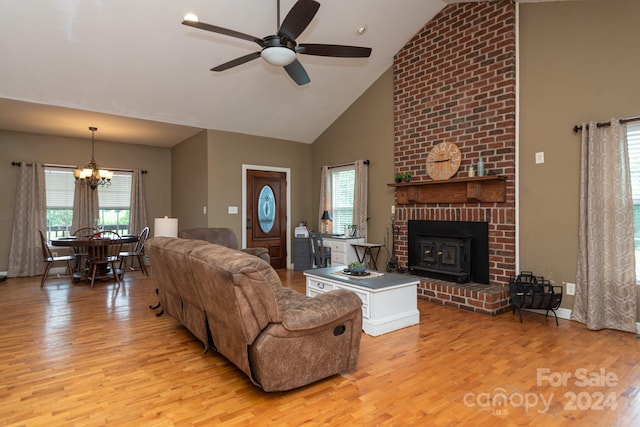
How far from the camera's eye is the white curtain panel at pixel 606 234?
3498 mm

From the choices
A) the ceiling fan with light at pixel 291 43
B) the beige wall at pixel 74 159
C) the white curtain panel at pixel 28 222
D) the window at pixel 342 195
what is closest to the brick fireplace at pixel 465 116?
the window at pixel 342 195

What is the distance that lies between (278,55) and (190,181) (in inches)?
188

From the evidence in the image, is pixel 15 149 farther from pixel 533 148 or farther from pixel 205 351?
pixel 533 148

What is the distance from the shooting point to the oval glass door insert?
7137 mm

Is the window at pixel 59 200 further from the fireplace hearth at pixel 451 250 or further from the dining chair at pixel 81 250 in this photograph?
the fireplace hearth at pixel 451 250

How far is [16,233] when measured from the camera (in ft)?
21.8

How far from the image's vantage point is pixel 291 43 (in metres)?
3.08

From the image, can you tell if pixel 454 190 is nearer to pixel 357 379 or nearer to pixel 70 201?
pixel 357 379

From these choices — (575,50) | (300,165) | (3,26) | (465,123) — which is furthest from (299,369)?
(300,165)

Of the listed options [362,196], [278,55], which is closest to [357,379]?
[278,55]

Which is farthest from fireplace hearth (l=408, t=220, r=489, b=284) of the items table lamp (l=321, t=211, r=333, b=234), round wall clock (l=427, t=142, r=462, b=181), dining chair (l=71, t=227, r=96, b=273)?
dining chair (l=71, t=227, r=96, b=273)

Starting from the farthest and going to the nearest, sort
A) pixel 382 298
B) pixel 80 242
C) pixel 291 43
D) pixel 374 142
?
pixel 374 142
pixel 80 242
pixel 382 298
pixel 291 43

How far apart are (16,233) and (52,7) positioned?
4.79 meters

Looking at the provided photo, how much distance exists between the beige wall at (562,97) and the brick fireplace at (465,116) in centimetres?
17
